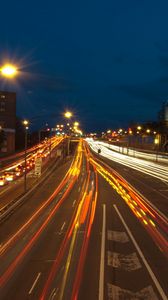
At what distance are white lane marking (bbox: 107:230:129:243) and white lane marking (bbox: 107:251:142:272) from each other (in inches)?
122

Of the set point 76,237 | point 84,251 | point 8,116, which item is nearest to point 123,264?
point 84,251

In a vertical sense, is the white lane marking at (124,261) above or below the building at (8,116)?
below

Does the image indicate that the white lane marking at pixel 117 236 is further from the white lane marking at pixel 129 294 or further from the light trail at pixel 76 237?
the white lane marking at pixel 129 294

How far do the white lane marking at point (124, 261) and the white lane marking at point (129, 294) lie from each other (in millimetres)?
2765

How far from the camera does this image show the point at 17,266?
18734mm

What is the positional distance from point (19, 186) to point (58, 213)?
25.0m

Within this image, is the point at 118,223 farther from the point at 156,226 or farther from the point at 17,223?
the point at 17,223

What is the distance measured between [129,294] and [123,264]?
167 inches

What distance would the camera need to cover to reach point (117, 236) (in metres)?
25.6

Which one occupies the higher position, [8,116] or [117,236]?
[8,116]

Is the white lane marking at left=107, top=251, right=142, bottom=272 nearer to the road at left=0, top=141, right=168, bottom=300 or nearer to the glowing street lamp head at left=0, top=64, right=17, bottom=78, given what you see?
the road at left=0, top=141, right=168, bottom=300

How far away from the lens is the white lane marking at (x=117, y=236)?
24.4 meters

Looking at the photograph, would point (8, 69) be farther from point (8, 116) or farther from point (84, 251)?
point (8, 116)

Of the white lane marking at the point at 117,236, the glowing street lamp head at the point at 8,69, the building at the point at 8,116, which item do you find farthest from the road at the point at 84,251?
the building at the point at 8,116
